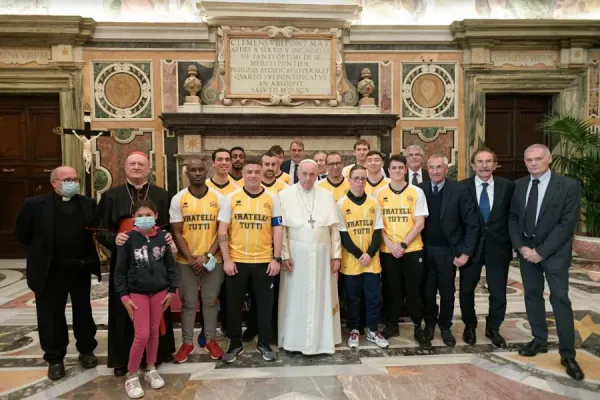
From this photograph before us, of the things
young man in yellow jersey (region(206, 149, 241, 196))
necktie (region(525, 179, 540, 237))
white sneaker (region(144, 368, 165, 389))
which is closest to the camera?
white sneaker (region(144, 368, 165, 389))

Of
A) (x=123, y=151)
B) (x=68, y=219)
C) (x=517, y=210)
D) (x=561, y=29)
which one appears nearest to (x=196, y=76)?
(x=123, y=151)

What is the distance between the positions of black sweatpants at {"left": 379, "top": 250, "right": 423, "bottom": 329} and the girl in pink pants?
1.85 metres

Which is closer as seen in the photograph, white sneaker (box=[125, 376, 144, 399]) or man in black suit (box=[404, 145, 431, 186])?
white sneaker (box=[125, 376, 144, 399])

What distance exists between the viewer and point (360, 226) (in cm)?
382

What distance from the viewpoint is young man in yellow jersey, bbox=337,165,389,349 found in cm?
379

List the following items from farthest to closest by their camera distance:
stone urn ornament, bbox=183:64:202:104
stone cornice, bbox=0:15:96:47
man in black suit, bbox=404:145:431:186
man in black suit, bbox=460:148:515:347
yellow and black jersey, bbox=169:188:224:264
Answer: stone urn ornament, bbox=183:64:202:104, stone cornice, bbox=0:15:96:47, man in black suit, bbox=404:145:431:186, man in black suit, bbox=460:148:515:347, yellow and black jersey, bbox=169:188:224:264

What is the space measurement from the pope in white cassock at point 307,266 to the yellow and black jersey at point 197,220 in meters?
0.58

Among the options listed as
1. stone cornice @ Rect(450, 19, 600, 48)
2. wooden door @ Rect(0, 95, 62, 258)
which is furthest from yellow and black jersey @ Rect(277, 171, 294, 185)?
wooden door @ Rect(0, 95, 62, 258)

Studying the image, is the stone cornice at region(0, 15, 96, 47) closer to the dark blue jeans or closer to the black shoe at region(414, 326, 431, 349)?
the dark blue jeans

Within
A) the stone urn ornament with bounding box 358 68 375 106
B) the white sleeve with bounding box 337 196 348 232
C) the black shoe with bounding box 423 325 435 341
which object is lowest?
the black shoe with bounding box 423 325 435 341

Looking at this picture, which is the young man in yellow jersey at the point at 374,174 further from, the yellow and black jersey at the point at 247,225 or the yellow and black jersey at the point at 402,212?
the yellow and black jersey at the point at 247,225

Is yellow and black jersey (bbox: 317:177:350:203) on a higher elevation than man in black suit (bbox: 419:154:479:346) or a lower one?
higher

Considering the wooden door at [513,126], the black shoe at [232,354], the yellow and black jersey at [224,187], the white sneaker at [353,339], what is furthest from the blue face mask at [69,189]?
the wooden door at [513,126]

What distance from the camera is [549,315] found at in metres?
4.61
